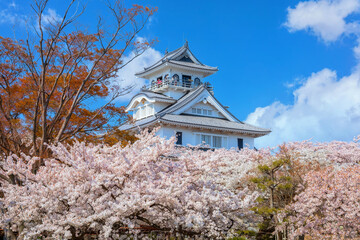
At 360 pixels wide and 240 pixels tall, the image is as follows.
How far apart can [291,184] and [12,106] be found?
10328mm

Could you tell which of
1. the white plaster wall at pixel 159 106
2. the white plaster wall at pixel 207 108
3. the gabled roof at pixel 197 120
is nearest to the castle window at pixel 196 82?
the gabled roof at pixel 197 120

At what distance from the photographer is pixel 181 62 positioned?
3269 cm

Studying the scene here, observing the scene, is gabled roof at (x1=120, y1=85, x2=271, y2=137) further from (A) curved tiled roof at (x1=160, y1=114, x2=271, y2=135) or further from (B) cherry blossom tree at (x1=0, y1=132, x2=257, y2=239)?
(B) cherry blossom tree at (x1=0, y1=132, x2=257, y2=239)

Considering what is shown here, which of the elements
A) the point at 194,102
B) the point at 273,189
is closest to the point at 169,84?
the point at 194,102

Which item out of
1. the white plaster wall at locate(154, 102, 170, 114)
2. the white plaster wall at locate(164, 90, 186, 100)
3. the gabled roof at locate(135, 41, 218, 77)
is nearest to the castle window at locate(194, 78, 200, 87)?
the gabled roof at locate(135, 41, 218, 77)

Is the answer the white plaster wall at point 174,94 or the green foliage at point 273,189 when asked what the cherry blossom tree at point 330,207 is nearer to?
the green foliage at point 273,189

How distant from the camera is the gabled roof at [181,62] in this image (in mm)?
32188

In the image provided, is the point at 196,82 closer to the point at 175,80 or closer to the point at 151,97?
the point at 175,80

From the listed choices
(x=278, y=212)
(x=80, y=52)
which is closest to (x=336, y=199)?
(x=278, y=212)

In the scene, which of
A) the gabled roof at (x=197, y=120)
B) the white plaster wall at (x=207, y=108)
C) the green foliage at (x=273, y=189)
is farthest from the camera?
the white plaster wall at (x=207, y=108)

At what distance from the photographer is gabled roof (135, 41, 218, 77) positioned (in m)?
32.2

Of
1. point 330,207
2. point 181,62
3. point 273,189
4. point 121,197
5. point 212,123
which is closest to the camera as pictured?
point 121,197

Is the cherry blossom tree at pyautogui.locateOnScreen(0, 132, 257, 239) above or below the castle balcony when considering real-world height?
below

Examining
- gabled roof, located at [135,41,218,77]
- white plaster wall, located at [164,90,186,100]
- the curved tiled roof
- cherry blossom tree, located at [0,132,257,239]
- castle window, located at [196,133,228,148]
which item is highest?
gabled roof, located at [135,41,218,77]
